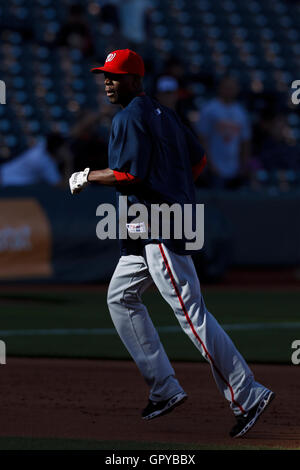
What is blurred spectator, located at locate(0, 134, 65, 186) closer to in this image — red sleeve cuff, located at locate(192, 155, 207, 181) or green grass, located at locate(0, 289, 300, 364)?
green grass, located at locate(0, 289, 300, 364)

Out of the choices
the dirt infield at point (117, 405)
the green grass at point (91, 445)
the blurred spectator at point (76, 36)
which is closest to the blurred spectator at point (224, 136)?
the blurred spectator at point (76, 36)

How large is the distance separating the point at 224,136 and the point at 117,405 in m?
9.13

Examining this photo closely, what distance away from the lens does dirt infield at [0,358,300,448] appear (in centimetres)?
503

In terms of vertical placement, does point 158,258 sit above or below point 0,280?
above

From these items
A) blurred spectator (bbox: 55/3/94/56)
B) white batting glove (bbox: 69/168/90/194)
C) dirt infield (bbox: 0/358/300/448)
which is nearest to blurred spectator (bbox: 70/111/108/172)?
dirt infield (bbox: 0/358/300/448)

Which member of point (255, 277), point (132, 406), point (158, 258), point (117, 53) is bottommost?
point (255, 277)

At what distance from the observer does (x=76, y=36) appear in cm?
2009

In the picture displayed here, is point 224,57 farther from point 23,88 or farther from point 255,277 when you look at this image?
point 255,277

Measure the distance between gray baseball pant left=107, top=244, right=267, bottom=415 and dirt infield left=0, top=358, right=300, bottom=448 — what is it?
0.72 ft

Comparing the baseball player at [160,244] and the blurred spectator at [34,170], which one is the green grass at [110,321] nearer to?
the blurred spectator at [34,170]

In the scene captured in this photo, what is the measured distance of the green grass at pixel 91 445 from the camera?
457 centimetres

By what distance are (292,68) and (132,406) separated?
19.3 metres

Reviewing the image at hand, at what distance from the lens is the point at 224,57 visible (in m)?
23.2
